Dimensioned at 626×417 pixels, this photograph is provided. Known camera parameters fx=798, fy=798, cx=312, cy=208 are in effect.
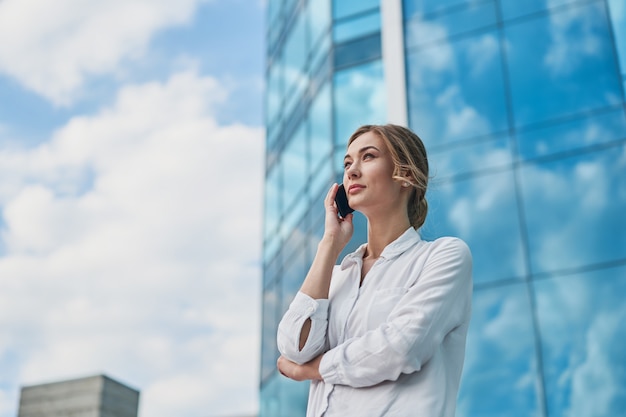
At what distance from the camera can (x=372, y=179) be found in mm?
2625

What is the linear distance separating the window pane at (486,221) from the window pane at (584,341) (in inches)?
21.4

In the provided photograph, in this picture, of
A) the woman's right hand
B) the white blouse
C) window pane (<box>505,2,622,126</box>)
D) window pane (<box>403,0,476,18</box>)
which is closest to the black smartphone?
the woman's right hand

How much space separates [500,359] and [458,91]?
402 cm

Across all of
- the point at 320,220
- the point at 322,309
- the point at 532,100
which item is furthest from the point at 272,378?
the point at 322,309

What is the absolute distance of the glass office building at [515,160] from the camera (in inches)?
389

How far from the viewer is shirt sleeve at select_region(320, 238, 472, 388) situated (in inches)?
87.0

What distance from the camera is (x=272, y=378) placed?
580 inches

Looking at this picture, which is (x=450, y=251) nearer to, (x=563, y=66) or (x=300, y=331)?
(x=300, y=331)

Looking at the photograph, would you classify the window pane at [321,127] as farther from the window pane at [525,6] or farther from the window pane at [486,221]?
the window pane at [525,6]

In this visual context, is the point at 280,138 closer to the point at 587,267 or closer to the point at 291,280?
the point at 291,280

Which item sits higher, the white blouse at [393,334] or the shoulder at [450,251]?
the shoulder at [450,251]

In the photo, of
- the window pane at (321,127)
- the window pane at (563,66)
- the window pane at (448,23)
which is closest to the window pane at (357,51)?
the window pane at (321,127)

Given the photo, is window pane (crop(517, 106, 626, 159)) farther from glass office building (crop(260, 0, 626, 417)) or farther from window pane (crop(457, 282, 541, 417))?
window pane (crop(457, 282, 541, 417))

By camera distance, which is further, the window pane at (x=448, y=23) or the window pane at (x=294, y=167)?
the window pane at (x=294, y=167)
